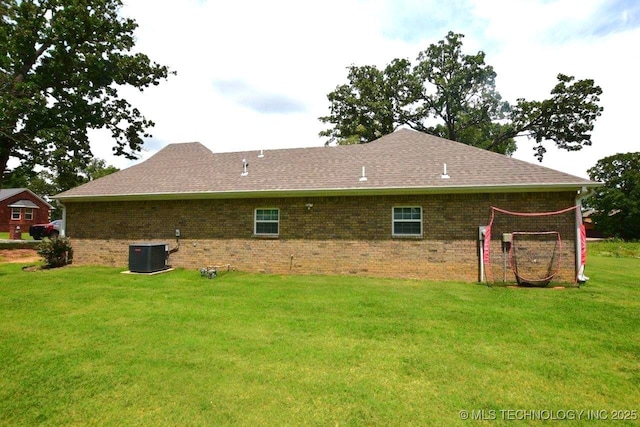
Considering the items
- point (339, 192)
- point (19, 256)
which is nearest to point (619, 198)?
point (339, 192)

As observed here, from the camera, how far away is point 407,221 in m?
10.5

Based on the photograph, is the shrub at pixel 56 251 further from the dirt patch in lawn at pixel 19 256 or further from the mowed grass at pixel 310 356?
the mowed grass at pixel 310 356

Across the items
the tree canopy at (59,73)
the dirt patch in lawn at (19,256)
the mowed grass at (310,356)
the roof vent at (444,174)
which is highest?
the tree canopy at (59,73)

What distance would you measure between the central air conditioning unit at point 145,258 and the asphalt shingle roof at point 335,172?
6.66 ft

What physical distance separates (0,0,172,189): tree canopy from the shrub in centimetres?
839

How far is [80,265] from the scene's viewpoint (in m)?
13.1

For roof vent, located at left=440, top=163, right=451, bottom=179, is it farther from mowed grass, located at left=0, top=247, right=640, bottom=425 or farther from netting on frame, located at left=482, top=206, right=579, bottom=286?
mowed grass, located at left=0, top=247, right=640, bottom=425

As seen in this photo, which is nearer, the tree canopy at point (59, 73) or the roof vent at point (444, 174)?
the roof vent at point (444, 174)

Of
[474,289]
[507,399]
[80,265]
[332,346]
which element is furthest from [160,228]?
[507,399]

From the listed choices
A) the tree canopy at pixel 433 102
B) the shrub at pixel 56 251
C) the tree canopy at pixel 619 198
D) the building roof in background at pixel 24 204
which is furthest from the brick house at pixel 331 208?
the tree canopy at pixel 619 198

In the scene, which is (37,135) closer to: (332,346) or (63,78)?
(63,78)

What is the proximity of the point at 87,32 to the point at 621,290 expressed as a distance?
2726 cm

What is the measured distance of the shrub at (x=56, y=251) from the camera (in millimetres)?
12594

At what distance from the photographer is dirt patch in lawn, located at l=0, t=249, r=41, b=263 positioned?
1518 centimetres
